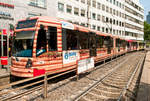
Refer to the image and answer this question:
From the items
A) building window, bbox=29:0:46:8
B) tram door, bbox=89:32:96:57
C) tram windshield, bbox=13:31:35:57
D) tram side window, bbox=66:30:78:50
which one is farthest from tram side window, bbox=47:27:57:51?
building window, bbox=29:0:46:8

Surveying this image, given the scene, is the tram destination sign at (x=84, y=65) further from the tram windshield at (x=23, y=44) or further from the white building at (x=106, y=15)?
the white building at (x=106, y=15)

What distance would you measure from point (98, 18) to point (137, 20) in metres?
39.4

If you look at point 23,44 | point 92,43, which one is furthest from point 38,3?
point 23,44

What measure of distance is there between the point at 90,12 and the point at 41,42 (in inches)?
1111

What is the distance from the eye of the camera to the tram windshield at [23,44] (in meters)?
6.24

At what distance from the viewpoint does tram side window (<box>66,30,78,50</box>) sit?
26.4 ft

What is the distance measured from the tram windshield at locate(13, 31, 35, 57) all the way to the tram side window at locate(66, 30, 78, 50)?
7.94ft

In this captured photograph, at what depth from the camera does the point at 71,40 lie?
829 centimetres

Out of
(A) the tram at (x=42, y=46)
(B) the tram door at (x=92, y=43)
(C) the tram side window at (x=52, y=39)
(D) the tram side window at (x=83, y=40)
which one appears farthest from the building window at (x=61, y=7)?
(C) the tram side window at (x=52, y=39)

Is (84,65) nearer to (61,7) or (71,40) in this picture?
(71,40)

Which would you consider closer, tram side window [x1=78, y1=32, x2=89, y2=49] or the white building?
tram side window [x1=78, y1=32, x2=89, y2=49]

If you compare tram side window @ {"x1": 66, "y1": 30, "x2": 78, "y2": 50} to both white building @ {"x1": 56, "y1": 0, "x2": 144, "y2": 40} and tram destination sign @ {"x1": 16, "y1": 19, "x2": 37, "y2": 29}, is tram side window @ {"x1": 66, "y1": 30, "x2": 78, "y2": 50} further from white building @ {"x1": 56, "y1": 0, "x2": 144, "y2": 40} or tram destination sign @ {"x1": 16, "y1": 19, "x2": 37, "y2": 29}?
white building @ {"x1": 56, "y1": 0, "x2": 144, "y2": 40}

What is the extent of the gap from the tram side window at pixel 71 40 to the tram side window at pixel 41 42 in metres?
1.87

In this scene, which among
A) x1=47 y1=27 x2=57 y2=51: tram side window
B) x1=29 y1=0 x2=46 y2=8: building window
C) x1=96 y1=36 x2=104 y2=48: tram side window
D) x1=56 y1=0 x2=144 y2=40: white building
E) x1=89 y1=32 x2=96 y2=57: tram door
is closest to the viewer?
x1=47 y1=27 x2=57 y2=51: tram side window
